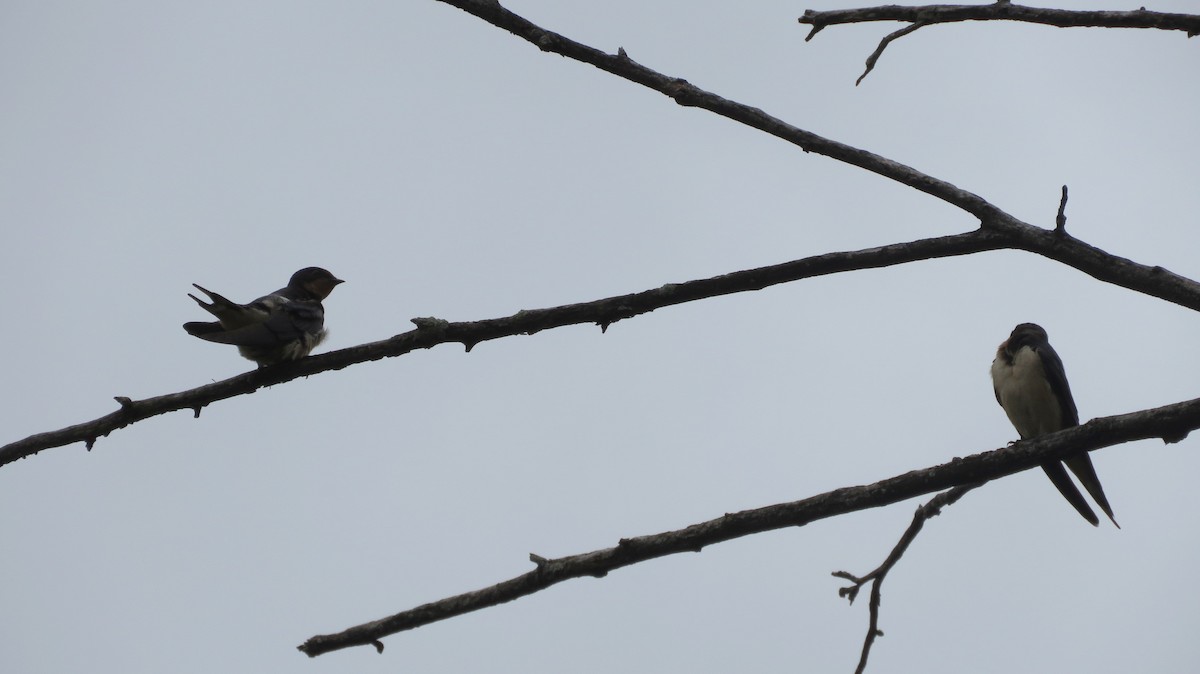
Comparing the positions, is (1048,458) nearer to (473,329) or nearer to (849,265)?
(849,265)

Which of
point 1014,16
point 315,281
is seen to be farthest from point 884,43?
point 315,281

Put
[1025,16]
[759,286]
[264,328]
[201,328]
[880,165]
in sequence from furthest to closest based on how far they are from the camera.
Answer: [201,328]
[264,328]
[1025,16]
[880,165]
[759,286]

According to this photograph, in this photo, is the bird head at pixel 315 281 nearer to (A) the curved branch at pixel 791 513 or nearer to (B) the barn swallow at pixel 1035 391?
(A) the curved branch at pixel 791 513

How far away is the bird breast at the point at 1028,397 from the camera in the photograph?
7.05 metres

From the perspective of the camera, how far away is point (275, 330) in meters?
5.51

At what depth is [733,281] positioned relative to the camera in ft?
12.6

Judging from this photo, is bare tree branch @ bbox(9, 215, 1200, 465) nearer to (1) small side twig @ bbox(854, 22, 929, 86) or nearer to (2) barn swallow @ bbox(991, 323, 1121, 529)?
(1) small side twig @ bbox(854, 22, 929, 86)

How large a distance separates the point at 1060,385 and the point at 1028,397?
228 mm

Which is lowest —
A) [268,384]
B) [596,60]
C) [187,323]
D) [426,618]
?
[426,618]

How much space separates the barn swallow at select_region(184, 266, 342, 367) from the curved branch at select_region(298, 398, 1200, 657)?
2736 mm

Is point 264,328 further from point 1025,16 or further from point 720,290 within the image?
point 1025,16

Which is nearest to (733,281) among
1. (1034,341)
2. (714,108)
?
(714,108)

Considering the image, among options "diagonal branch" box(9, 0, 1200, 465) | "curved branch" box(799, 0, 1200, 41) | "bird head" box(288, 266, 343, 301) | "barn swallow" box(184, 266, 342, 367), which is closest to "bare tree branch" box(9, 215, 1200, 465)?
"diagonal branch" box(9, 0, 1200, 465)

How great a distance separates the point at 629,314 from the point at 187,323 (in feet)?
10.0
